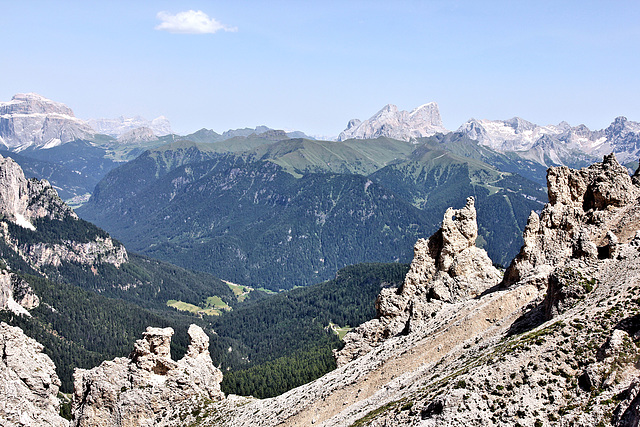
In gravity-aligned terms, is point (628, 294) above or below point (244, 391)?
above

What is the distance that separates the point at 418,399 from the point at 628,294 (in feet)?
58.8

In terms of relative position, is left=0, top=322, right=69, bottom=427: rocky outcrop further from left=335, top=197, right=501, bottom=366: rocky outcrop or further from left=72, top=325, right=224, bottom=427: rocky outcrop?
left=335, top=197, right=501, bottom=366: rocky outcrop

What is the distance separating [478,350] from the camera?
54.0 metres

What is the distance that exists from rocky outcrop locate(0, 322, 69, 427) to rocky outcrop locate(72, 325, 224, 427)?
12.7ft

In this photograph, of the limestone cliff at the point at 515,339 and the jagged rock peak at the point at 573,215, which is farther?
the jagged rock peak at the point at 573,215

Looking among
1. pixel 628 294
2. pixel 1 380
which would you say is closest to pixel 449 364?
pixel 628 294

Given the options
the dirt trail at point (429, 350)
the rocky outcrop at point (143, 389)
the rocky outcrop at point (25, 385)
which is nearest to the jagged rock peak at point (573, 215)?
the dirt trail at point (429, 350)

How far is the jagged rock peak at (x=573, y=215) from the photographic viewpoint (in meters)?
63.2

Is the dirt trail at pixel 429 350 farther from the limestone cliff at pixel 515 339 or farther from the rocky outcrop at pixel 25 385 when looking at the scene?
the rocky outcrop at pixel 25 385

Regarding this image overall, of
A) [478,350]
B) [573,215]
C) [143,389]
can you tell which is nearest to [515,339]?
[478,350]

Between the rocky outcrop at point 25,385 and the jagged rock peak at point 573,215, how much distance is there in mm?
56892

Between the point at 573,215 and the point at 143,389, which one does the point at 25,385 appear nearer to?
the point at 143,389

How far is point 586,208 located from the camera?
6938 centimetres

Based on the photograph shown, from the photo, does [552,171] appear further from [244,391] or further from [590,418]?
[244,391]
